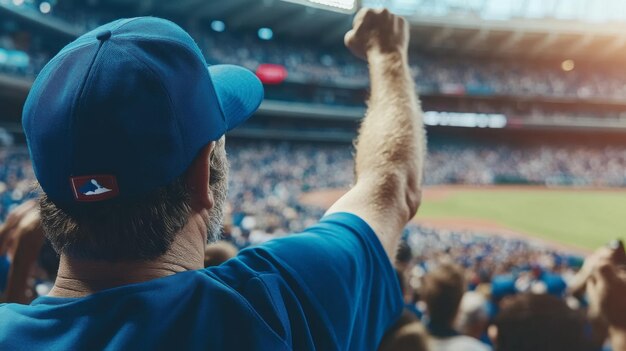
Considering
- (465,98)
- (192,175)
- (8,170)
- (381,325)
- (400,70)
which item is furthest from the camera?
(465,98)

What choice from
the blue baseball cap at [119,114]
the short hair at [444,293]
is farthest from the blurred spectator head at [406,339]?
the blue baseball cap at [119,114]

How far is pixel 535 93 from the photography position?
140 ft

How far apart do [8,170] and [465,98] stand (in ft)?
112

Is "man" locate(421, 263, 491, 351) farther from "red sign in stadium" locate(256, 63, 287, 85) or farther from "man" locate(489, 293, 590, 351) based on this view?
"red sign in stadium" locate(256, 63, 287, 85)

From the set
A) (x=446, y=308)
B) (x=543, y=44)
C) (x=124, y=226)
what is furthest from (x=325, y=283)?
(x=543, y=44)

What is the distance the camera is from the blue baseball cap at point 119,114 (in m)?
0.97

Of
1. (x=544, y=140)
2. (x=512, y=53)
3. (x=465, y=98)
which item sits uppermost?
(x=512, y=53)

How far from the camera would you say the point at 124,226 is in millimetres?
1042

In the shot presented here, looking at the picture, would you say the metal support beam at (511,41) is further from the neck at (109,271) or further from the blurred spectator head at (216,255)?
the neck at (109,271)

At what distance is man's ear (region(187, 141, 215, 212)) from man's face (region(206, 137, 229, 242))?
6 centimetres

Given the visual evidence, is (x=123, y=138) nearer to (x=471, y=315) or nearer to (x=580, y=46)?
(x=471, y=315)

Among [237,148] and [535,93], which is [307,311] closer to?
[237,148]

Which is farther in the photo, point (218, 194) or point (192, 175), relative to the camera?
point (218, 194)

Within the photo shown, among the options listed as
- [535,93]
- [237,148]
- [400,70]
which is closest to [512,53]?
[535,93]
